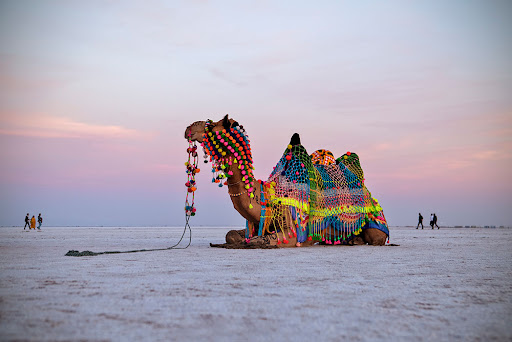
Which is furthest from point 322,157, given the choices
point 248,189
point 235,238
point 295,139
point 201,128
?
point 201,128

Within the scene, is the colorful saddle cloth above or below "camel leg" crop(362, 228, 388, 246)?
above

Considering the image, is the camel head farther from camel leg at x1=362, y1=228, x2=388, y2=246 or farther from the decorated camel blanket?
camel leg at x1=362, y1=228, x2=388, y2=246

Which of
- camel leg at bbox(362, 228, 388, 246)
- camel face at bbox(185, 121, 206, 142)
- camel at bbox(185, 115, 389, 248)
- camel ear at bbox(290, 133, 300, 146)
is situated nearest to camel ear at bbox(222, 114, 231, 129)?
camel at bbox(185, 115, 389, 248)

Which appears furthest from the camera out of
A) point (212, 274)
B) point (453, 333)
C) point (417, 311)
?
point (212, 274)

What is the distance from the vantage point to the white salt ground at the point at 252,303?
3092mm

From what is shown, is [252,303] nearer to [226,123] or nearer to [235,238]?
[226,123]

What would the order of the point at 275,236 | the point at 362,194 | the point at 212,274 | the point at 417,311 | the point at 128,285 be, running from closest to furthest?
the point at 417,311 → the point at 128,285 → the point at 212,274 → the point at 275,236 → the point at 362,194

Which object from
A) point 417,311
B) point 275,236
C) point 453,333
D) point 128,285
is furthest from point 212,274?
point 275,236

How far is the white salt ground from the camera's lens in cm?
309

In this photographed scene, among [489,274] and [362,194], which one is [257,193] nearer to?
[362,194]

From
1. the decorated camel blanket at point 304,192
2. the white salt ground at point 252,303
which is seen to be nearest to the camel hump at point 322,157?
the decorated camel blanket at point 304,192

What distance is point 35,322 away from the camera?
3.28 meters

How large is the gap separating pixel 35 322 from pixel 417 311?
115 inches

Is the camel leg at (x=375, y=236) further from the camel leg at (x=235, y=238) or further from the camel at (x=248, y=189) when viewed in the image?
the camel leg at (x=235, y=238)
